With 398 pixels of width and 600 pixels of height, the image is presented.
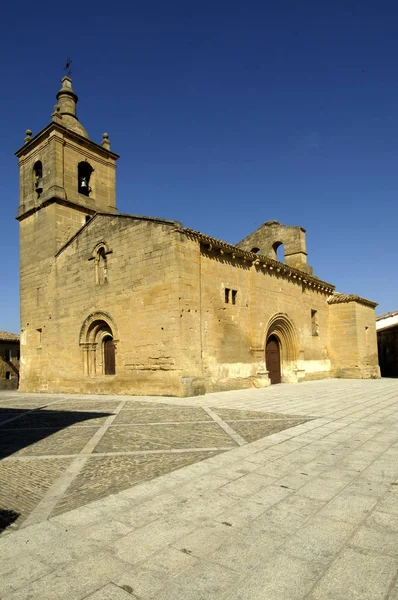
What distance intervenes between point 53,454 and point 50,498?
1.84 metres

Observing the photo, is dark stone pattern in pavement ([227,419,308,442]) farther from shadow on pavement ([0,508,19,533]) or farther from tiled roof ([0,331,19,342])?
tiled roof ([0,331,19,342])

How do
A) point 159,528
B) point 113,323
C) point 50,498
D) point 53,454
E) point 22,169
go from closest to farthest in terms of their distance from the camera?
point 159,528
point 50,498
point 53,454
point 113,323
point 22,169

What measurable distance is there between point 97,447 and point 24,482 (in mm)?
1575

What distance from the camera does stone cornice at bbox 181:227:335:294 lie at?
14242 millimetres

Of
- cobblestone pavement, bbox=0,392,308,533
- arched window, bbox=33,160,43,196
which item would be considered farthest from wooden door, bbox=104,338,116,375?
arched window, bbox=33,160,43,196

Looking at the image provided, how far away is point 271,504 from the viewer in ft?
11.7

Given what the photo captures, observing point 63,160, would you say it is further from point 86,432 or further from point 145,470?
point 145,470

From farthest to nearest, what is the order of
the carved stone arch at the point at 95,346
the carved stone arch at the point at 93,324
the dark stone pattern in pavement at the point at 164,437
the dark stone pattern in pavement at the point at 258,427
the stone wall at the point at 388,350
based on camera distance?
1. the stone wall at the point at 388,350
2. the carved stone arch at the point at 95,346
3. the carved stone arch at the point at 93,324
4. the dark stone pattern in pavement at the point at 258,427
5. the dark stone pattern in pavement at the point at 164,437

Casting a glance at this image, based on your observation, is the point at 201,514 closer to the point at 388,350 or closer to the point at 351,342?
the point at 351,342

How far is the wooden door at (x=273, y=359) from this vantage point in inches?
746

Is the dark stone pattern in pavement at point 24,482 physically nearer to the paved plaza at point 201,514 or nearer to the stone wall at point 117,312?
the paved plaza at point 201,514

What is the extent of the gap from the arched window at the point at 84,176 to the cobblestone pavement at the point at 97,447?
524 inches

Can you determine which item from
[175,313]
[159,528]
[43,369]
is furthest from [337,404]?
[43,369]

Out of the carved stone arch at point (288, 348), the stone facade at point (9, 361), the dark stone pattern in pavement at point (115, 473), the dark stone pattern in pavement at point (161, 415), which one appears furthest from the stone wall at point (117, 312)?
the stone facade at point (9, 361)
